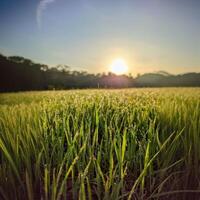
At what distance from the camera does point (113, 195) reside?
1201mm

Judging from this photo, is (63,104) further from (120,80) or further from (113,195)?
(120,80)

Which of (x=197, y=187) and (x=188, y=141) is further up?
(x=188, y=141)

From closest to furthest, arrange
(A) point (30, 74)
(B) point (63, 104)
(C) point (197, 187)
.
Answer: (C) point (197, 187) < (B) point (63, 104) < (A) point (30, 74)

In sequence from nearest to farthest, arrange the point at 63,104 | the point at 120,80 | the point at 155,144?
the point at 155,144
the point at 63,104
the point at 120,80

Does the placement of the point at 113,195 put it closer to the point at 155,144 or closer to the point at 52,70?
the point at 155,144

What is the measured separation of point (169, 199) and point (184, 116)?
71 cm

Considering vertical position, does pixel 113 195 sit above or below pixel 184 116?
below

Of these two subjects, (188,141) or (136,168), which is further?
(188,141)

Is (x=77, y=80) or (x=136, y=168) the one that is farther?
(x=77, y=80)

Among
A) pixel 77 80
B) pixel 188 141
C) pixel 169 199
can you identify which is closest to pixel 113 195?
pixel 169 199

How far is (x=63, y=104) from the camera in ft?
7.84

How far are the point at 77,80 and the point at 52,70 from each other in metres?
1.97

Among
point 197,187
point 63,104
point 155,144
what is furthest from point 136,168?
point 63,104

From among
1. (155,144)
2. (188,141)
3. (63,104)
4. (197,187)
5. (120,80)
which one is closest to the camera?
(197,187)
